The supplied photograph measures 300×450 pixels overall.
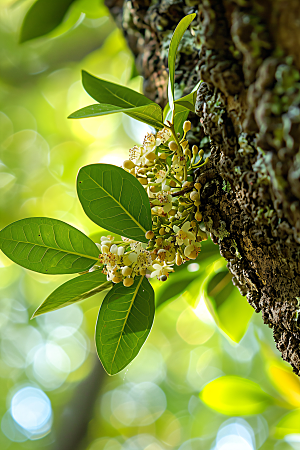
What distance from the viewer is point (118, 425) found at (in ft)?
10.9

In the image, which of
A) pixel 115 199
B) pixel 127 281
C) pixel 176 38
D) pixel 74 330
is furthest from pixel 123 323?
pixel 74 330

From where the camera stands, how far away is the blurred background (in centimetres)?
227

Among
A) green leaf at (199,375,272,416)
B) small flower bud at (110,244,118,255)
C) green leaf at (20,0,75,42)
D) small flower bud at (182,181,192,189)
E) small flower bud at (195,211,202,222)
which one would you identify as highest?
green leaf at (20,0,75,42)

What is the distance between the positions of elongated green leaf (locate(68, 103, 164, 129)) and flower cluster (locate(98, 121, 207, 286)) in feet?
0.08

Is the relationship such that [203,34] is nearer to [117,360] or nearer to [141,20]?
Answer: [117,360]

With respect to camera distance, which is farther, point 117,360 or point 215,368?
point 215,368

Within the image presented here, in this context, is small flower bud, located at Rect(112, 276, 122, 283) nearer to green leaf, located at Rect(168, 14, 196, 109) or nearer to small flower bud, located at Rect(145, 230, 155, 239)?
small flower bud, located at Rect(145, 230, 155, 239)

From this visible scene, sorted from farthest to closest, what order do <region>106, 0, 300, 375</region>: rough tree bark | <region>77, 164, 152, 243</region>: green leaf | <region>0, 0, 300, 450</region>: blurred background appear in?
1. <region>0, 0, 300, 450</region>: blurred background
2. <region>77, 164, 152, 243</region>: green leaf
3. <region>106, 0, 300, 375</region>: rough tree bark

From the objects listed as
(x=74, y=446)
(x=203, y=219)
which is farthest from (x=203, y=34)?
(x=74, y=446)

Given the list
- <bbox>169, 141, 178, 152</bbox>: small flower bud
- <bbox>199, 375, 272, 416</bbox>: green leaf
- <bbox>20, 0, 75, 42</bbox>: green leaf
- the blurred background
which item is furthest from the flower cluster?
the blurred background

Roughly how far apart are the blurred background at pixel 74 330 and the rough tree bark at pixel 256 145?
139cm

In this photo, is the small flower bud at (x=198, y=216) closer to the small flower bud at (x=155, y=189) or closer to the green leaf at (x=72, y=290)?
the small flower bud at (x=155, y=189)

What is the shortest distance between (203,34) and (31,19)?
886mm

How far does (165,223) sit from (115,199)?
95 millimetres
